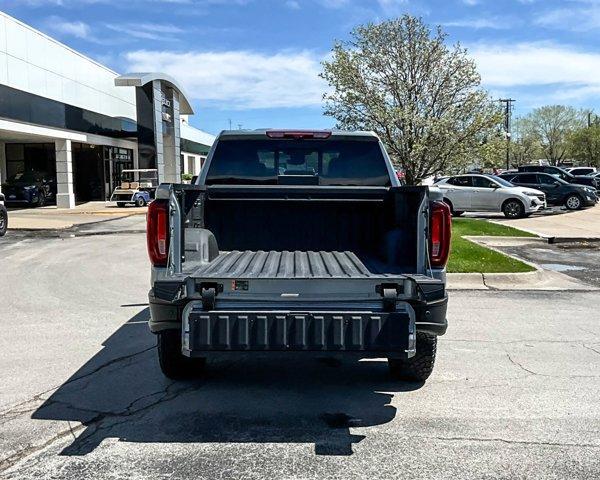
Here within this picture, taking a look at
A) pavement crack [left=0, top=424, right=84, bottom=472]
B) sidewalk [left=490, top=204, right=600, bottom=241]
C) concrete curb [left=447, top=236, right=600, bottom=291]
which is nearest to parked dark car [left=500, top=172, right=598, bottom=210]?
sidewalk [left=490, top=204, right=600, bottom=241]

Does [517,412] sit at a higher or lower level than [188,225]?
lower

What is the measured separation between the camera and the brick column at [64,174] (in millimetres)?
31109

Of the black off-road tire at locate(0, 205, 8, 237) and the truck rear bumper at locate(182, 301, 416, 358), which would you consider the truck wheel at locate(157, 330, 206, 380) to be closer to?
the truck rear bumper at locate(182, 301, 416, 358)

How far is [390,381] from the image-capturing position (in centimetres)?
522

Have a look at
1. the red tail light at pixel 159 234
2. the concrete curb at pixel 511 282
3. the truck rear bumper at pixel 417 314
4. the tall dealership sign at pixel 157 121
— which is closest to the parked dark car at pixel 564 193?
the concrete curb at pixel 511 282

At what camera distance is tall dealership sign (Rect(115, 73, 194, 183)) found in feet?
126

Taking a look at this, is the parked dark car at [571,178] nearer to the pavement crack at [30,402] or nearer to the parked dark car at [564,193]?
the parked dark car at [564,193]

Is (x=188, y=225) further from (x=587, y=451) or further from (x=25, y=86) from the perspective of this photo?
(x=25, y=86)

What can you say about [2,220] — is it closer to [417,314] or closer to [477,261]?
[477,261]

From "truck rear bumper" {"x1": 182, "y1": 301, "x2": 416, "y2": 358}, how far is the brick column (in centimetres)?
2971

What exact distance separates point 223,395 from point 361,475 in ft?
5.39

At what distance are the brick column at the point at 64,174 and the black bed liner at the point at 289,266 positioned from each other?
28.2 meters

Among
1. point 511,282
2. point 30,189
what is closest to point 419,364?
point 511,282

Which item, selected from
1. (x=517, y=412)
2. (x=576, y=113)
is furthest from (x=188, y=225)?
(x=576, y=113)
